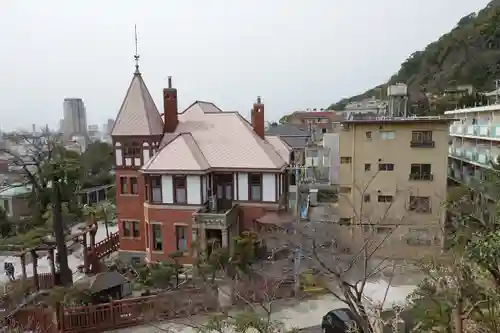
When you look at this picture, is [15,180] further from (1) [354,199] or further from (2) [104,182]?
(2) [104,182]

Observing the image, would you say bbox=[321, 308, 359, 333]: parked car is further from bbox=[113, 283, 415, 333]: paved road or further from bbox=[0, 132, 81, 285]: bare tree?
bbox=[0, 132, 81, 285]: bare tree

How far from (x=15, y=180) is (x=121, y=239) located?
5.96 metres

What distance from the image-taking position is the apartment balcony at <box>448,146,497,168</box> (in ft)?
74.4

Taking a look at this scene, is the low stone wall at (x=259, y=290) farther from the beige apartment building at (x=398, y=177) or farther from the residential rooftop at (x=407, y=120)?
the residential rooftop at (x=407, y=120)

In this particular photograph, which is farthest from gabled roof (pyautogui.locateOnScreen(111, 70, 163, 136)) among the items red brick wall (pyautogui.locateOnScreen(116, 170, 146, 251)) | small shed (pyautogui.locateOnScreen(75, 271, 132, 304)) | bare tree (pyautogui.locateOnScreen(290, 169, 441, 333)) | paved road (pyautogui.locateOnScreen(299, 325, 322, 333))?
paved road (pyautogui.locateOnScreen(299, 325, 322, 333))

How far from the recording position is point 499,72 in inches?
1774

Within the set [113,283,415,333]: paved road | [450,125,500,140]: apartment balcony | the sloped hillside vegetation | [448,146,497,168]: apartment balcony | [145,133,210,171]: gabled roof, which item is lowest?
[113,283,415,333]: paved road

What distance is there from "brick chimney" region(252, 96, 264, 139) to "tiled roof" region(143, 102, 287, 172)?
1.27 feet

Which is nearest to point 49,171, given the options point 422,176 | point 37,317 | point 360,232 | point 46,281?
point 46,281

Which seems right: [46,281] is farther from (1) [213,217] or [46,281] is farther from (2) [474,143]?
(2) [474,143]

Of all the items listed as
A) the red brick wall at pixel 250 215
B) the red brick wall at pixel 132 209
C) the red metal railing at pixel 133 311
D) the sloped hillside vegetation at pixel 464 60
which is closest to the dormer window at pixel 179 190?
the red brick wall at pixel 132 209

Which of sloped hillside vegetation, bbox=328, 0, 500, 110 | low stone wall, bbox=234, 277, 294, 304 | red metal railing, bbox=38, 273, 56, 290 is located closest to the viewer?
low stone wall, bbox=234, 277, 294, 304

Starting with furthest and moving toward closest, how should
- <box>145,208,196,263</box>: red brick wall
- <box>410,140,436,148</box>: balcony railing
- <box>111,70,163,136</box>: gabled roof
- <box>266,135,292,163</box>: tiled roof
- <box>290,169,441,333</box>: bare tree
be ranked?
<box>266,135,292,163</box>: tiled roof → <box>410,140,436,148</box>: balcony railing → <box>111,70,163,136</box>: gabled roof → <box>145,208,196,263</box>: red brick wall → <box>290,169,441,333</box>: bare tree

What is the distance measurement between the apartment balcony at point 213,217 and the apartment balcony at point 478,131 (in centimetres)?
1609
